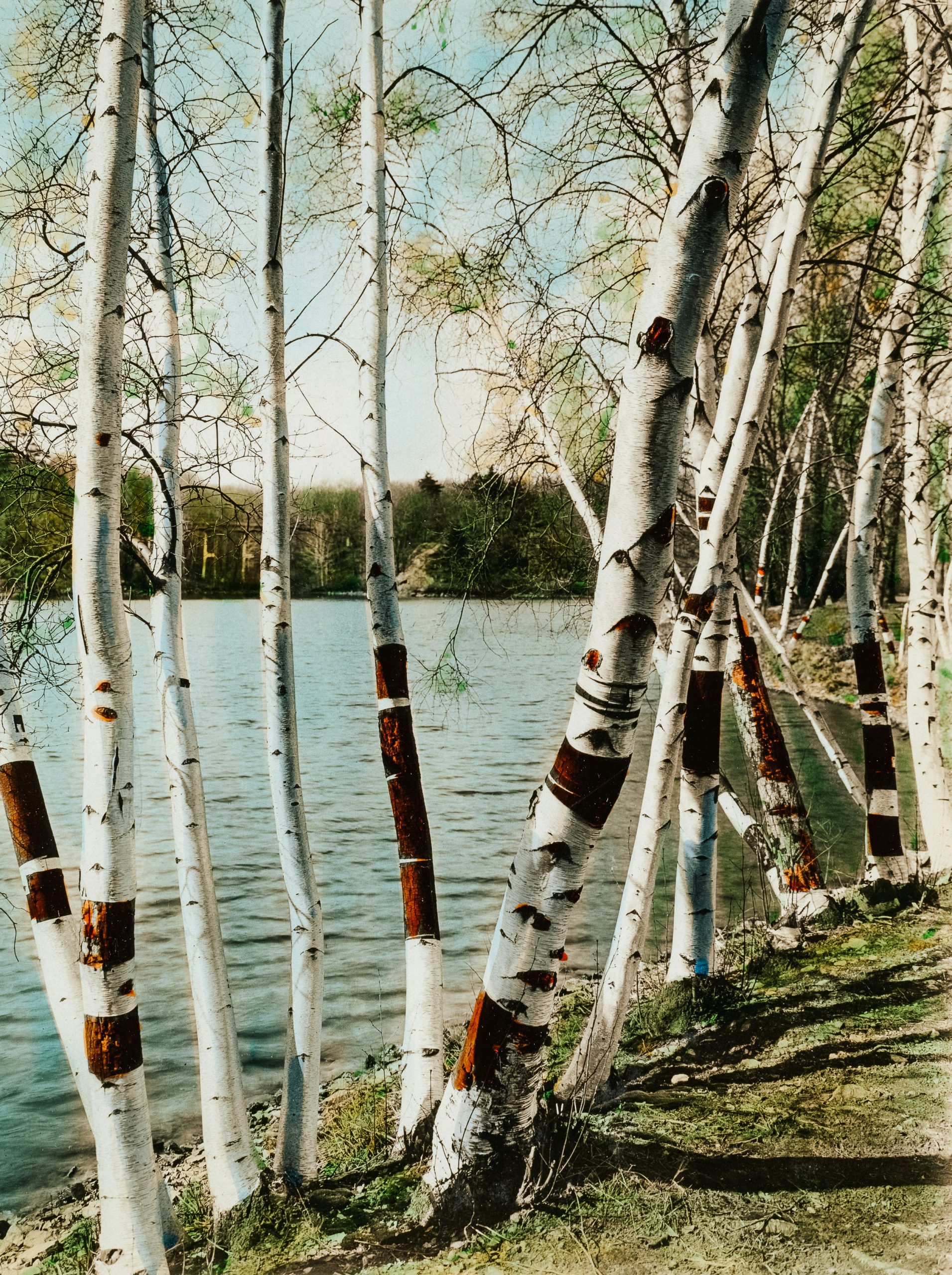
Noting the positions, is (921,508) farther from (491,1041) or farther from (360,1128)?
(360,1128)

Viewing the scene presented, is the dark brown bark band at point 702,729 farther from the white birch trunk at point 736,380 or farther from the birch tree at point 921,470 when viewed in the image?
the birch tree at point 921,470

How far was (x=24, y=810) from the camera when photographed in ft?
12.9

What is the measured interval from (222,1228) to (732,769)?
34.5 feet

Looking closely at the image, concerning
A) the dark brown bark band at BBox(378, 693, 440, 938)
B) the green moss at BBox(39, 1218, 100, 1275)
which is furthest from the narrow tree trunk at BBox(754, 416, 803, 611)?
the green moss at BBox(39, 1218, 100, 1275)

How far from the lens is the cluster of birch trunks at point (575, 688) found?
7.14ft

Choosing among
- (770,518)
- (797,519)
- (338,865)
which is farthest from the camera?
(338,865)

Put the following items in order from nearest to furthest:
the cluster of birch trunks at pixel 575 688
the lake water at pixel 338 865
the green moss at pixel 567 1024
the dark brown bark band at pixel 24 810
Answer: the cluster of birch trunks at pixel 575 688 → the dark brown bark band at pixel 24 810 → the green moss at pixel 567 1024 → the lake water at pixel 338 865

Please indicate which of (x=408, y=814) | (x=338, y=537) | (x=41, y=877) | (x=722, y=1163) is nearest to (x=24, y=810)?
(x=41, y=877)

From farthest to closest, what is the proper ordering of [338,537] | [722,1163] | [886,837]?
[886,837] → [338,537] → [722,1163]

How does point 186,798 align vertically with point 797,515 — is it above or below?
below

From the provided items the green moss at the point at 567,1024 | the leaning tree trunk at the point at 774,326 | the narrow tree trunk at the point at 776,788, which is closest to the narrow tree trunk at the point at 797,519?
the narrow tree trunk at the point at 776,788

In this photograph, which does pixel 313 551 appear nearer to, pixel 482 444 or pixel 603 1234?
pixel 482 444

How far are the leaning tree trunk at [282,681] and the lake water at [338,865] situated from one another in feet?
3.76

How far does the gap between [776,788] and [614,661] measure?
3.53m
